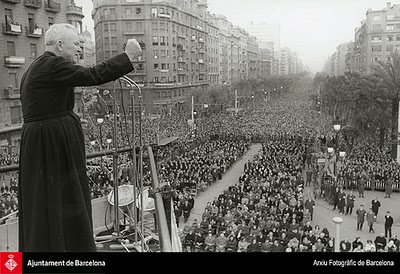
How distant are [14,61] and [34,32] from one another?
172 cm

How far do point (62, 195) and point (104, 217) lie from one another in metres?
1.53

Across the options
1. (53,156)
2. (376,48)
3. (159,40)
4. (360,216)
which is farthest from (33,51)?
(376,48)

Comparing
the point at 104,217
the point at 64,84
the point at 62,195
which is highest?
the point at 64,84

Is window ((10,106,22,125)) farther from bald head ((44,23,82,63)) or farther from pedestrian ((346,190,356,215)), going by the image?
bald head ((44,23,82,63))

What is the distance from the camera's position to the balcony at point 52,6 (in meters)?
19.7

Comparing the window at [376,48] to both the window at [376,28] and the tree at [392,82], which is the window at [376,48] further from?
the tree at [392,82]

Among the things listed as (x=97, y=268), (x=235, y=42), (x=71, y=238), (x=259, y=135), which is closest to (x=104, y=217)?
(x=97, y=268)

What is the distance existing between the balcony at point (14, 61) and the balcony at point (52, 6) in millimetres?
3107

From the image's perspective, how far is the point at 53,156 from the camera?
1923 millimetres

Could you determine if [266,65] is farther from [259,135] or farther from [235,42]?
[259,135]

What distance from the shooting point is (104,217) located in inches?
135

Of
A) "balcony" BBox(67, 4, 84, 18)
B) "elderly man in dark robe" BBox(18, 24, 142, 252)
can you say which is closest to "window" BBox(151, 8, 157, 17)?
"balcony" BBox(67, 4, 84, 18)

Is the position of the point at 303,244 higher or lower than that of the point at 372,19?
lower

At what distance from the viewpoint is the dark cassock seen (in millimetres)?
1880
